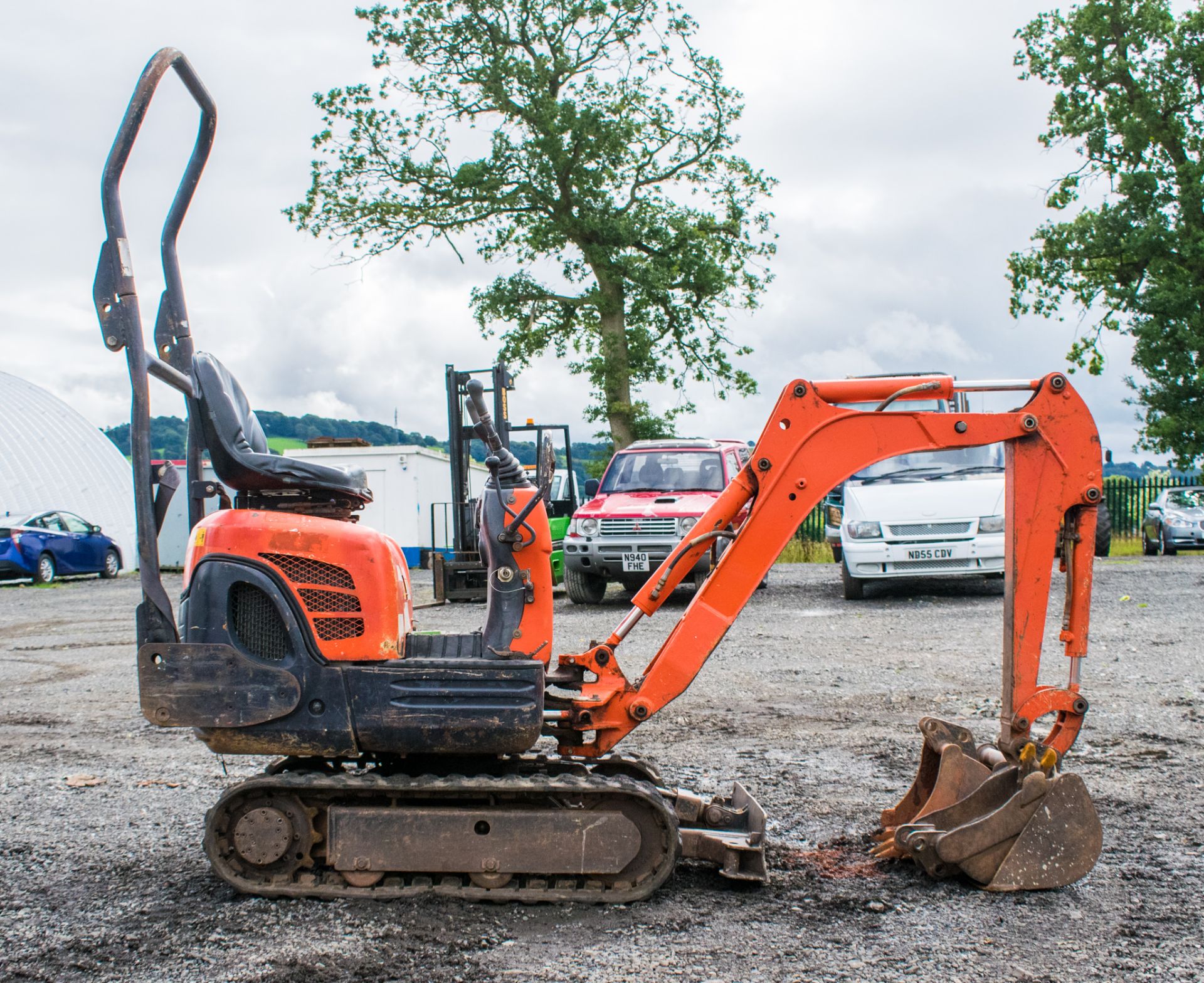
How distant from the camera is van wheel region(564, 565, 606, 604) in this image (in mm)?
14238

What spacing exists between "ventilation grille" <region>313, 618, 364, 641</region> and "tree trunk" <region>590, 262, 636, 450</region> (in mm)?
23320

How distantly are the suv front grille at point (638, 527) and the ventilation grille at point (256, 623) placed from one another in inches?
375

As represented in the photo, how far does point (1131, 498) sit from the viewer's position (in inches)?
1098

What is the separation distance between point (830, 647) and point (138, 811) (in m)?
6.30

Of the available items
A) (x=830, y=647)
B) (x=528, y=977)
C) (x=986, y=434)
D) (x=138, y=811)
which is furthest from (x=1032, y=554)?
(x=830, y=647)

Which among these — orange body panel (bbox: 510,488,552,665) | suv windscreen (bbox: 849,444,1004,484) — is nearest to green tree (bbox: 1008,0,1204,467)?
suv windscreen (bbox: 849,444,1004,484)

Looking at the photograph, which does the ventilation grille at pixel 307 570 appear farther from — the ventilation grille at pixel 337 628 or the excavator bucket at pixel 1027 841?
the excavator bucket at pixel 1027 841

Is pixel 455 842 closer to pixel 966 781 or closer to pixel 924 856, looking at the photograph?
pixel 924 856

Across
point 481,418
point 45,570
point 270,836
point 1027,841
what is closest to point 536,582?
point 481,418

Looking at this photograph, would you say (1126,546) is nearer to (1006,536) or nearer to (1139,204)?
(1139,204)

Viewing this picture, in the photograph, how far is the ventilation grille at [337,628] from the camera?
4.14 meters

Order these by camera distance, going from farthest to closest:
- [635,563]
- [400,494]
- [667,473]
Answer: [400,494] < [667,473] < [635,563]

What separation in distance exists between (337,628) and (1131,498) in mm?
27568

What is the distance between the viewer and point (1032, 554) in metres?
4.33
